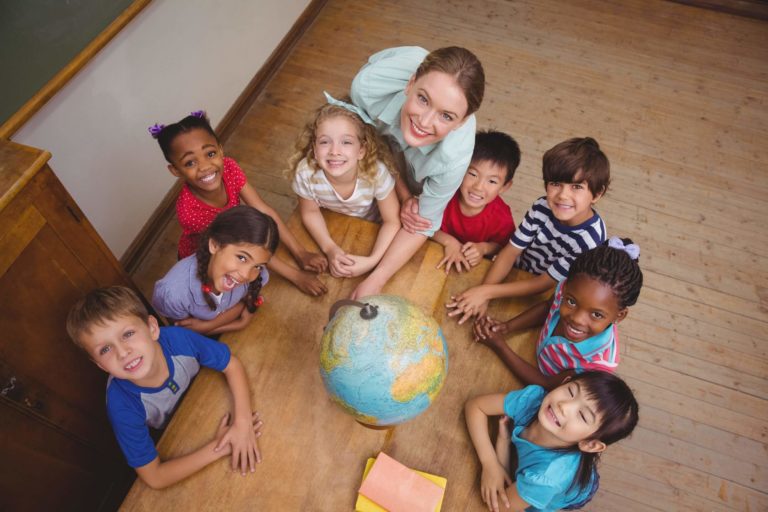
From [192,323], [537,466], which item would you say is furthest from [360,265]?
[537,466]

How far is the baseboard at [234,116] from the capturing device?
3182mm

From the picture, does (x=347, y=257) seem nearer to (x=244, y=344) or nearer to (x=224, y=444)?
(x=244, y=344)

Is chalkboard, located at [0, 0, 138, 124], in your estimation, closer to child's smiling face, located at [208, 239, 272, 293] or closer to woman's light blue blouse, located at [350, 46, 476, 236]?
child's smiling face, located at [208, 239, 272, 293]

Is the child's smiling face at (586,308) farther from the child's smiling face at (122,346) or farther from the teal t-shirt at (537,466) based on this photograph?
the child's smiling face at (122,346)

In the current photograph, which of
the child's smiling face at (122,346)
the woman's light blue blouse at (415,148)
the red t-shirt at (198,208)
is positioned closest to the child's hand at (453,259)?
the woman's light blue blouse at (415,148)

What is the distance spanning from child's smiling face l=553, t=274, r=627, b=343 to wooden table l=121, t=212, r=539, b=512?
21cm

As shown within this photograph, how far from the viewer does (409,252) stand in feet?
6.59

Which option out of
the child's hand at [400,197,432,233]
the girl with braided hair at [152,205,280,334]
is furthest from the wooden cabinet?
the child's hand at [400,197,432,233]

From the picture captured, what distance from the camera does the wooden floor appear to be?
273cm

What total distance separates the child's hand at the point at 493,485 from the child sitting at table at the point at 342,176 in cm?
86

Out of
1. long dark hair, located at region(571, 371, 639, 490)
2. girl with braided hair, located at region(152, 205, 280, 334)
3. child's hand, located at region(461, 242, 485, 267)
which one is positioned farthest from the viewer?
child's hand, located at region(461, 242, 485, 267)

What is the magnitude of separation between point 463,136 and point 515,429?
42.9 inches

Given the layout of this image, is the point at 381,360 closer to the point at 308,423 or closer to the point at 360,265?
the point at 308,423

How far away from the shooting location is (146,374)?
5.24ft
